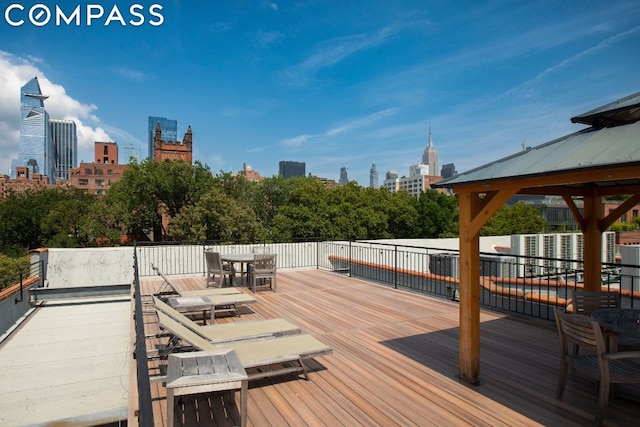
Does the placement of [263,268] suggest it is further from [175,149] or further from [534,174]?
[175,149]

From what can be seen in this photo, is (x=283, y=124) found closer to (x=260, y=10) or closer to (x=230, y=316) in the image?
(x=260, y=10)

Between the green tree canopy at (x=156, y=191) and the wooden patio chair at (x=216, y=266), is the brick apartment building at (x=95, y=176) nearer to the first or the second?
the green tree canopy at (x=156, y=191)

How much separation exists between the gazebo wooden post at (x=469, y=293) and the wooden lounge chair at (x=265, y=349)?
Result: 1.43 m

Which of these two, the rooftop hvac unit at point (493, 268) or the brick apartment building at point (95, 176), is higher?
the brick apartment building at point (95, 176)

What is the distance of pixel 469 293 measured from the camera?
3.94 meters

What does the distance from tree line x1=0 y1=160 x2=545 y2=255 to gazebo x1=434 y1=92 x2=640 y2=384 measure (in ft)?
86.1

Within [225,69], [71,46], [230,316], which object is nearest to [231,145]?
[225,69]

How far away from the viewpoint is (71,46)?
2072cm

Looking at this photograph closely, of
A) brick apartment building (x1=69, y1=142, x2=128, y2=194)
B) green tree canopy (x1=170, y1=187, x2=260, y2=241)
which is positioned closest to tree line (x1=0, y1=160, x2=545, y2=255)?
green tree canopy (x1=170, y1=187, x2=260, y2=241)

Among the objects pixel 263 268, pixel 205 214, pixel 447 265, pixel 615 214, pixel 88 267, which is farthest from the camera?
pixel 205 214

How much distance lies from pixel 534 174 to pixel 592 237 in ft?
9.28

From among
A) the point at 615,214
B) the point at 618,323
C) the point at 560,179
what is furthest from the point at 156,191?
the point at 618,323

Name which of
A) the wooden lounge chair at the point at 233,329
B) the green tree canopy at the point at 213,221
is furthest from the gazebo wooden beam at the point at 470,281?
the green tree canopy at the point at 213,221

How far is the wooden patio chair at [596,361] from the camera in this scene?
2.96 metres
